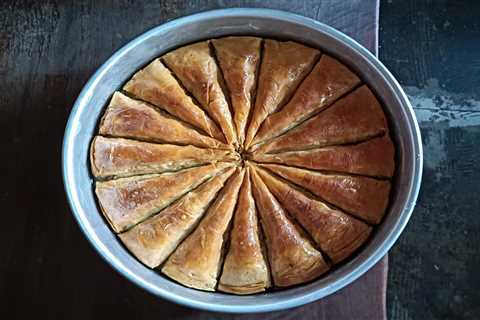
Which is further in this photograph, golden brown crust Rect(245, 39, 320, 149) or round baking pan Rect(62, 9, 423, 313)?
golden brown crust Rect(245, 39, 320, 149)

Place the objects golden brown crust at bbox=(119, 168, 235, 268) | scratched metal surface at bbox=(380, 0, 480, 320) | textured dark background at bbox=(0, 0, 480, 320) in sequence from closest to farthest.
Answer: golden brown crust at bbox=(119, 168, 235, 268)
textured dark background at bbox=(0, 0, 480, 320)
scratched metal surface at bbox=(380, 0, 480, 320)

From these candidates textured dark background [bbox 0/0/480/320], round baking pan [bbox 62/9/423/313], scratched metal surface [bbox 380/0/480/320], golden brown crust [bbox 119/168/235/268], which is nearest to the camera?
round baking pan [bbox 62/9/423/313]

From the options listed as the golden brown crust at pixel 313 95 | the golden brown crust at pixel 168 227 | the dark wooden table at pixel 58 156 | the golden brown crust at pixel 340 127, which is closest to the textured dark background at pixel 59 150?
the dark wooden table at pixel 58 156

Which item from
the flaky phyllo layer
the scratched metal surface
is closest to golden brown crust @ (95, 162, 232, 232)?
the flaky phyllo layer

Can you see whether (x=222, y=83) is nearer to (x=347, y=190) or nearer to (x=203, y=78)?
(x=203, y=78)

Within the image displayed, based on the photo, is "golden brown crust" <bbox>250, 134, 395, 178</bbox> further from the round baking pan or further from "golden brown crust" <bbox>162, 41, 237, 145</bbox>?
"golden brown crust" <bbox>162, 41, 237, 145</bbox>

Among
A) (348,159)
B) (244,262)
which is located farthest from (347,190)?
(244,262)

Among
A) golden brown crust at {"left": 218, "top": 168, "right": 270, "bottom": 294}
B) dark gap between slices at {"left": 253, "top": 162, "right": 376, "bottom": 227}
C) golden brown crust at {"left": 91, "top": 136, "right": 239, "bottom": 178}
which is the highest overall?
golden brown crust at {"left": 91, "top": 136, "right": 239, "bottom": 178}
